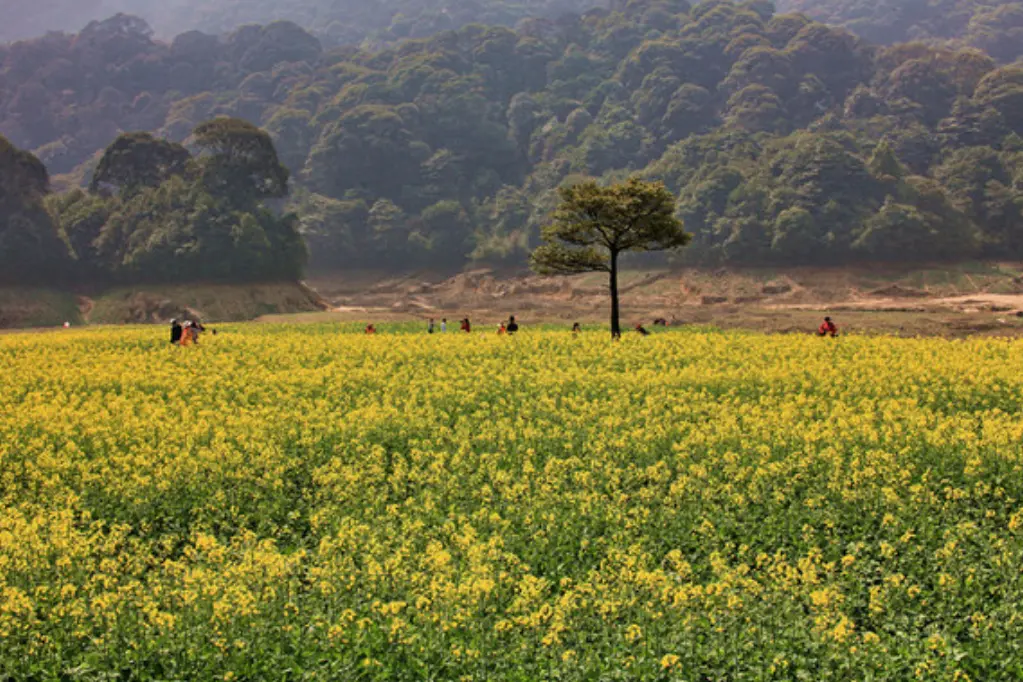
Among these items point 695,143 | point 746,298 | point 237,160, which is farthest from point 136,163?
point 695,143

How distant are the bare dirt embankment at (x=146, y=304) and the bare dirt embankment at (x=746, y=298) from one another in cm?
837

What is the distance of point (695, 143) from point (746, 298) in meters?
41.4

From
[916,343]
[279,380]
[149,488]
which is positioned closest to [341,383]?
[279,380]

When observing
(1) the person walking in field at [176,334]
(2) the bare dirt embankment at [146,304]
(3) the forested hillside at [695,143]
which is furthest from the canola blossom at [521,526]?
(3) the forested hillside at [695,143]

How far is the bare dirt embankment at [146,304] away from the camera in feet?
300

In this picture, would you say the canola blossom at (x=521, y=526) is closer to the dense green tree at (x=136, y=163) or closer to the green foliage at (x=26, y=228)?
the green foliage at (x=26, y=228)

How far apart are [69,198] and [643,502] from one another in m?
115

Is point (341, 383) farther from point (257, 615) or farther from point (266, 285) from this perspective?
point (266, 285)

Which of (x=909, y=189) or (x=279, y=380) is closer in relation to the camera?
(x=279, y=380)

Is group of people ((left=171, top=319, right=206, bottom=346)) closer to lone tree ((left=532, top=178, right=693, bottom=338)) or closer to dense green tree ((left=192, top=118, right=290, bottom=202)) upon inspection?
lone tree ((left=532, top=178, right=693, bottom=338))

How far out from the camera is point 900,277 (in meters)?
95.8

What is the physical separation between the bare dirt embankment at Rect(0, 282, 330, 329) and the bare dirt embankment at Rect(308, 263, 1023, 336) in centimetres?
837

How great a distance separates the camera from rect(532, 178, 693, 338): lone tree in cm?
4216

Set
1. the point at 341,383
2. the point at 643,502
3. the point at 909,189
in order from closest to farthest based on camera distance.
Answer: the point at 643,502 < the point at 341,383 < the point at 909,189
